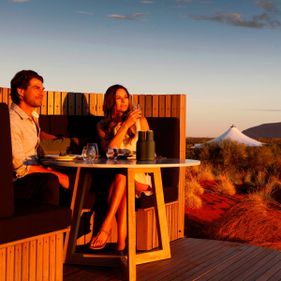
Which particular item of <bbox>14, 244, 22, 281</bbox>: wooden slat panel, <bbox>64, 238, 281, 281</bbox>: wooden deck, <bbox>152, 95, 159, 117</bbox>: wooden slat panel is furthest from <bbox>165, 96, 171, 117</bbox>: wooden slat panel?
<bbox>14, 244, 22, 281</bbox>: wooden slat panel

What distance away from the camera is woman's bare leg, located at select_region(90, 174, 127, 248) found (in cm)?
447

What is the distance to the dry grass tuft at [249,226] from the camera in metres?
8.16

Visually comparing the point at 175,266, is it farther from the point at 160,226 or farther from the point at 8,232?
the point at 8,232

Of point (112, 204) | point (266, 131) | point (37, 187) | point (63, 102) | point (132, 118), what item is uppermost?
→ point (63, 102)

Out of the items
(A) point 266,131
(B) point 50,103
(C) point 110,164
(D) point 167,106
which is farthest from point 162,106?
(A) point 266,131

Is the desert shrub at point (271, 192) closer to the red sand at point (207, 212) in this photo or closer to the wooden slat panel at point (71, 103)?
the red sand at point (207, 212)

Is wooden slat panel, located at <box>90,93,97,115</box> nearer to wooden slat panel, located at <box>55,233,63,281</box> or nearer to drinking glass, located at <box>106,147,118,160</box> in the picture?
drinking glass, located at <box>106,147,118,160</box>

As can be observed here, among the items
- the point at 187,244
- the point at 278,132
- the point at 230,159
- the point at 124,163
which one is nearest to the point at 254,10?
the point at 230,159

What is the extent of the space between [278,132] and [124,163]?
81601 millimetres

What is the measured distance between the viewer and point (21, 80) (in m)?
4.43

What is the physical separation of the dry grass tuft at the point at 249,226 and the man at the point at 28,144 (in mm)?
4176

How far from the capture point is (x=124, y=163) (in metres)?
4.05

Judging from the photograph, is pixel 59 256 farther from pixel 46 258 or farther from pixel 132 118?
pixel 132 118

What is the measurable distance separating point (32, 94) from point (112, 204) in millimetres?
1023
